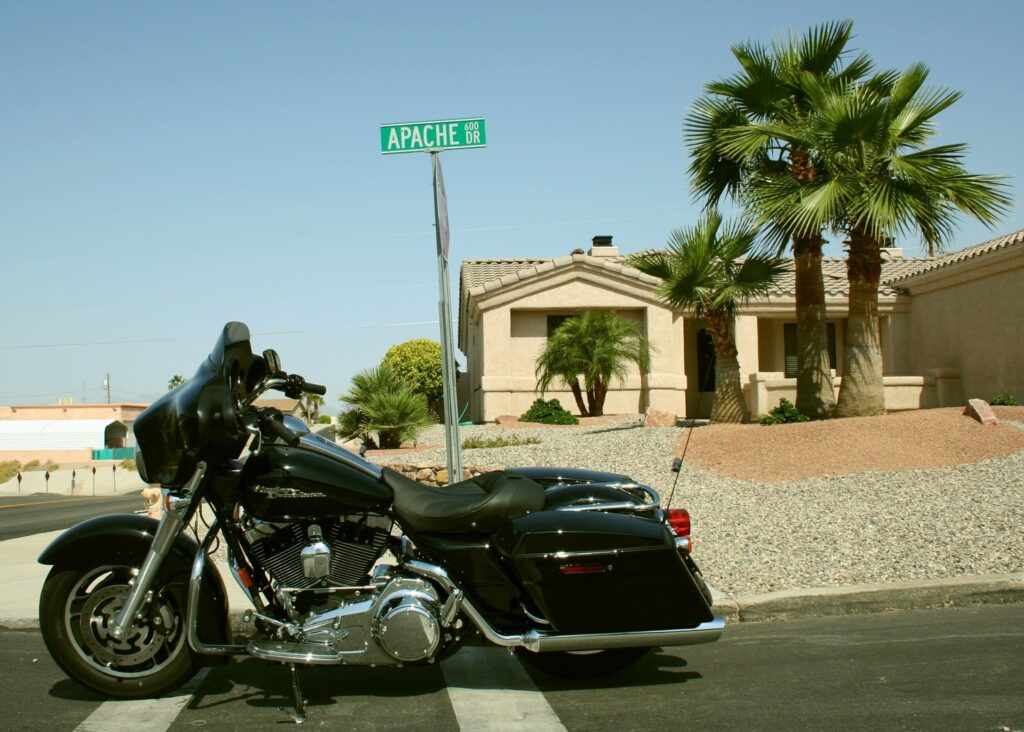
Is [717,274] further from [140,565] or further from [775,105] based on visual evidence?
[140,565]

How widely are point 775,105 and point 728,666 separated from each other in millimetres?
12159

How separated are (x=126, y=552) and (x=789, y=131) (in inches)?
491

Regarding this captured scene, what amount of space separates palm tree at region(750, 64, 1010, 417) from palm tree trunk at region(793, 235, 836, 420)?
42 centimetres

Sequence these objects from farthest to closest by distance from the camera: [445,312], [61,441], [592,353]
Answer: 1. [61,441]
2. [592,353]
3. [445,312]

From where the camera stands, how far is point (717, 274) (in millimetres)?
15914

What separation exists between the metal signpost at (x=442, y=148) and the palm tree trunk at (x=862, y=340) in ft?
30.7

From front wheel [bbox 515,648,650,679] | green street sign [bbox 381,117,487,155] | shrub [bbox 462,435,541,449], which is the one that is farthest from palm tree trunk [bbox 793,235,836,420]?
front wheel [bbox 515,648,650,679]

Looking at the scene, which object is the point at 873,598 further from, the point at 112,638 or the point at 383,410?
the point at 383,410

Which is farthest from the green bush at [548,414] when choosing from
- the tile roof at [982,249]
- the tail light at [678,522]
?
the tail light at [678,522]

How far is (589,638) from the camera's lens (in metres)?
4.58

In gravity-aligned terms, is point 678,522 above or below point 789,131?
below

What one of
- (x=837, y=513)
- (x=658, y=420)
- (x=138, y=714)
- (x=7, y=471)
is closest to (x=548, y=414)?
(x=658, y=420)

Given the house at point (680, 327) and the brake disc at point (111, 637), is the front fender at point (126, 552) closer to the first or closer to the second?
the brake disc at point (111, 637)

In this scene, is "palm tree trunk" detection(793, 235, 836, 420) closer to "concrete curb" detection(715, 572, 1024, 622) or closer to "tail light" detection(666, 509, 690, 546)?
"concrete curb" detection(715, 572, 1024, 622)
